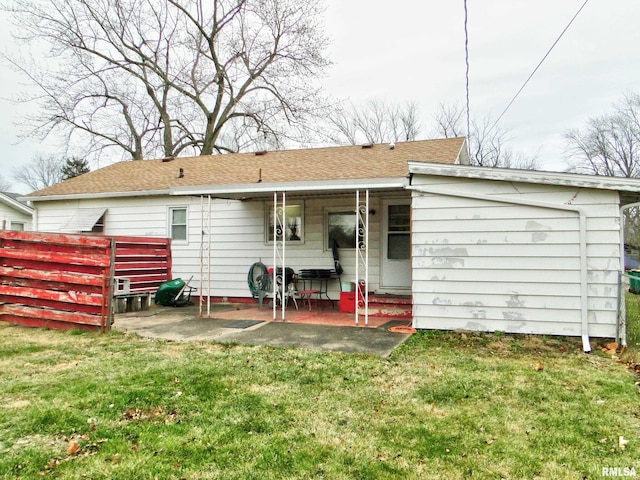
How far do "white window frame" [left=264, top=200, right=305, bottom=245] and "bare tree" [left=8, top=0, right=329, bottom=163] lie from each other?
13.1 m

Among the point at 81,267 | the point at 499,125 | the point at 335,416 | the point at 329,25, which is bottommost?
the point at 335,416

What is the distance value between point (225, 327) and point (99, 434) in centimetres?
379

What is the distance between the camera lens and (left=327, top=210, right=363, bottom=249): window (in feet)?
29.3

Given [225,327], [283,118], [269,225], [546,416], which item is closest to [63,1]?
[283,118]

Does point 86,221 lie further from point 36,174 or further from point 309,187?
point 36,174

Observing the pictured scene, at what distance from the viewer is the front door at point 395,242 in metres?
8.53

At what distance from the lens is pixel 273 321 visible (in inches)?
285

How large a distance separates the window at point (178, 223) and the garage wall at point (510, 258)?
6.17m

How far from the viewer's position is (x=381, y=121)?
27.1 meters

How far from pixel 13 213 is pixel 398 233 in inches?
728

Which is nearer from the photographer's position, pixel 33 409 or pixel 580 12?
pixel 33 409

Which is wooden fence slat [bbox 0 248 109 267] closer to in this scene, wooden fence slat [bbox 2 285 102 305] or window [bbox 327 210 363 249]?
wooden fence slat [bbox 2 285 102 305]

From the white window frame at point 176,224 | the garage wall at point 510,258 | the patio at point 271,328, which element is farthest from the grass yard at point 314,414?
the white window frame at point 176,224

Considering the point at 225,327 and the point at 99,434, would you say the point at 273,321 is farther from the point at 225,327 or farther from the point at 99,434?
the point at 99,434
